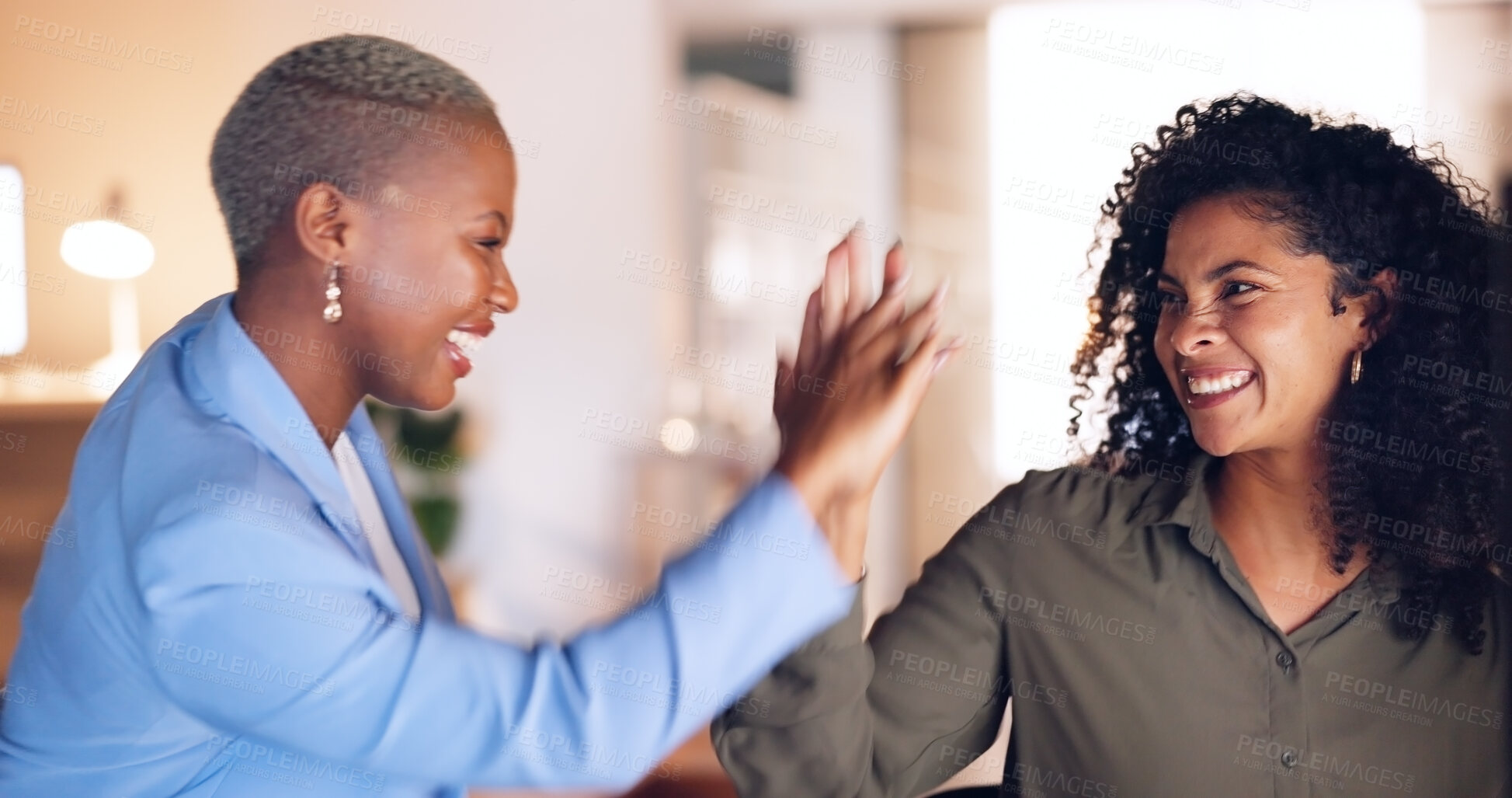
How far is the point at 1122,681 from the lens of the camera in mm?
1250

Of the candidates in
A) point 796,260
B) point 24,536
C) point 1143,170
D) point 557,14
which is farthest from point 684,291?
point 1143,170

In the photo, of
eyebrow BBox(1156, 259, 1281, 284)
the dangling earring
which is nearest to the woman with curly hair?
eyebrow BBox(1156, 259, 1281, 284)

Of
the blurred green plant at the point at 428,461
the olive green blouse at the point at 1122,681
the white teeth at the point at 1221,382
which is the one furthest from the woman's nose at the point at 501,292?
the blurred green plant at the point at 428,461

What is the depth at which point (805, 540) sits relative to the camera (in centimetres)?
86

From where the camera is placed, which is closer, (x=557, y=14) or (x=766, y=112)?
(x=557, y=14)

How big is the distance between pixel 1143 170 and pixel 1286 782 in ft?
2.42

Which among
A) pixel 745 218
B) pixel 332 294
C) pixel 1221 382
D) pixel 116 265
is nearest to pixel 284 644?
pixel 332 294

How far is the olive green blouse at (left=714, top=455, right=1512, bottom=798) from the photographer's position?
1.18 meters

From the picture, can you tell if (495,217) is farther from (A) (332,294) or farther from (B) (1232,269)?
(B) (1232,269)

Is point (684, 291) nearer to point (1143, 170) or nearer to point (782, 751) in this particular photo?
point (1143, 170)

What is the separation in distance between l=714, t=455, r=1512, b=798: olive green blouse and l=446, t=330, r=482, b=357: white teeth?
457 millimetres

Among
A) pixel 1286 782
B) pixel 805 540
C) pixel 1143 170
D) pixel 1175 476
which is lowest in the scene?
pixel 1286 782

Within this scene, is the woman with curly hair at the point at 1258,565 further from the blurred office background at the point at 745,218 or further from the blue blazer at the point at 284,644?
the blurred office background at the point at 745,218

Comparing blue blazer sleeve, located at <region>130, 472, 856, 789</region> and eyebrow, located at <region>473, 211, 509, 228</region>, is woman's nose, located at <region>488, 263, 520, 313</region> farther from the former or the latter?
blue blazer sleeve, located at <region>130, 472, 856, 789</region>
